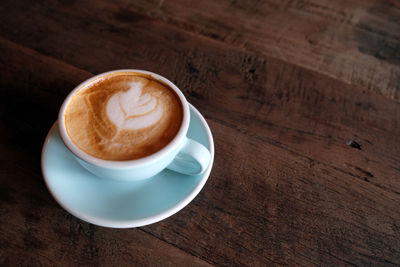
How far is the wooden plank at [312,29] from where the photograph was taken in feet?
2.87

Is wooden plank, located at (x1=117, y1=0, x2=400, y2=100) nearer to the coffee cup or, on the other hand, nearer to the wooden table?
the wooden table

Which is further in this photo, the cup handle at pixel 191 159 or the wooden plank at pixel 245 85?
the wooden plank at pixel 245 85

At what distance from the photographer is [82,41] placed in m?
0.86

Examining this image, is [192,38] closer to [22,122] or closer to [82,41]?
[82,41]

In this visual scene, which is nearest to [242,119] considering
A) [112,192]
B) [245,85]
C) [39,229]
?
[245,85]

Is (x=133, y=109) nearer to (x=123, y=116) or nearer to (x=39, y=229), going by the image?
(x=123, y=116)

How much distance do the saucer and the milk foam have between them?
104mm

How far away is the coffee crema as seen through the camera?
540 mm

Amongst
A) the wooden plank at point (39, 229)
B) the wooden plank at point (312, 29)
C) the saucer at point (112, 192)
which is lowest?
A: the wooden plank at point (39, 229)

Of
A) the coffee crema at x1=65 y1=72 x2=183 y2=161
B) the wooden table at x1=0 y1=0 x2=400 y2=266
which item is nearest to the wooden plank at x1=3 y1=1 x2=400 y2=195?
the wooden table at x1=0 y1=0 x2=400 y2=266

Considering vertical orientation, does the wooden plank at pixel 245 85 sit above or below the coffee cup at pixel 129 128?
below

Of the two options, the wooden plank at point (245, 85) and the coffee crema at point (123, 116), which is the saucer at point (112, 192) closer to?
the coffee crema at point (123, 116)

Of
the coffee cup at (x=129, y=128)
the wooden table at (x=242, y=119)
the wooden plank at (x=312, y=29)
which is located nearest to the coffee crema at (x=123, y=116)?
the coffee cup at (x=129, y=128)

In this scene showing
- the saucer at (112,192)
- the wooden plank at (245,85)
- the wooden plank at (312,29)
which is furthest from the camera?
the wooden plank at (312,29)
